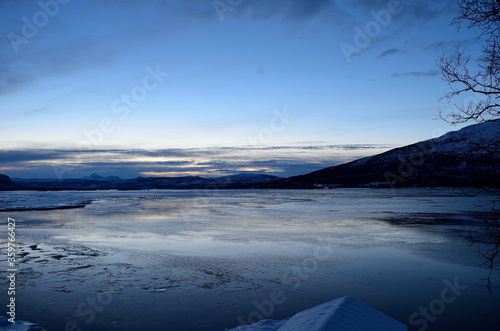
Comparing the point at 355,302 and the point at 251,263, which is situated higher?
→ the point at 355,302

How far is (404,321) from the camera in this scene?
6.52 metres

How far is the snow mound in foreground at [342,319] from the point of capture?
4.75 m

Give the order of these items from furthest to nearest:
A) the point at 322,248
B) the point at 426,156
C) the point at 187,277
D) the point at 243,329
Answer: the point at 426,156 → the point at 322,248 → the point at 187,277 → the point at 243,329

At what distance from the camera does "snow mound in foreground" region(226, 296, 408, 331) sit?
4.75 metres

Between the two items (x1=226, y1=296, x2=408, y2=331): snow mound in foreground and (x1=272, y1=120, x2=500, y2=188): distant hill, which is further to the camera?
(x1=272, y1=120, x2=500, y2=188): distant hill

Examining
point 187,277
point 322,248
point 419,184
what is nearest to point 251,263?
point 187,277

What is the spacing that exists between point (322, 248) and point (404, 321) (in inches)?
272

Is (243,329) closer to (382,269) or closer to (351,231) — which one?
(382,269)

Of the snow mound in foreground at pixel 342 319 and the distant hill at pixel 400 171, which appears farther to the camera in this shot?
the distant hill at pixel 400 171

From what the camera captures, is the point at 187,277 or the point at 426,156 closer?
the point at 187,277

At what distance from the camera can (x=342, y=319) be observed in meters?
4.91

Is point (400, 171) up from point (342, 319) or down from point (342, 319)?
up

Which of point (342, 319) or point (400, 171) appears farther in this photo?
point (400, 171)

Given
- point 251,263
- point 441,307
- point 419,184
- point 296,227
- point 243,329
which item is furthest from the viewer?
point 419,184
